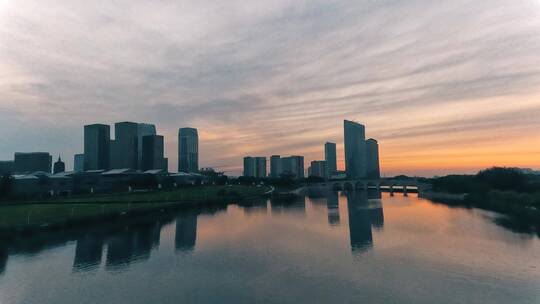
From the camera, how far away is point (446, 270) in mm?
27031

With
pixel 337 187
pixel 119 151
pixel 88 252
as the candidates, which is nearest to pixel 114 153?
pixel 119 151

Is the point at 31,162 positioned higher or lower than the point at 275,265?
higher

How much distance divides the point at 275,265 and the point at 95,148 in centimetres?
18361

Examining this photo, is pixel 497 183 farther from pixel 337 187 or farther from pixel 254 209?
pixel 337 187

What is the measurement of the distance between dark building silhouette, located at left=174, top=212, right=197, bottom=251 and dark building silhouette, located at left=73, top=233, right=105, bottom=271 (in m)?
7.77

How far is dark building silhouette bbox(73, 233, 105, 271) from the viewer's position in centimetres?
2979

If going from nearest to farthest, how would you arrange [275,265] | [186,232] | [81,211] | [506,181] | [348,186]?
[275,265], [186,232], [81,211], [506,181], [348,186]

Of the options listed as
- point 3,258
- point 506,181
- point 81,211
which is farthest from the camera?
point 506,181

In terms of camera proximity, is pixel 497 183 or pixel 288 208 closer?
pixel 288 208

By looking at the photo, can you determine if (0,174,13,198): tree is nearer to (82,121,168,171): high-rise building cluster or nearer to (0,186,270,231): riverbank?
(0,186,270,231): riverbank

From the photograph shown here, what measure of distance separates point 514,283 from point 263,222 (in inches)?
1445

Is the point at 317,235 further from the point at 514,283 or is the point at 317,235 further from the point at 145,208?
the point at 145,208

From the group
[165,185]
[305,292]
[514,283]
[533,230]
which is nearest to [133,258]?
[305,292]

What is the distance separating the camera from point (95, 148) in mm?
186000
